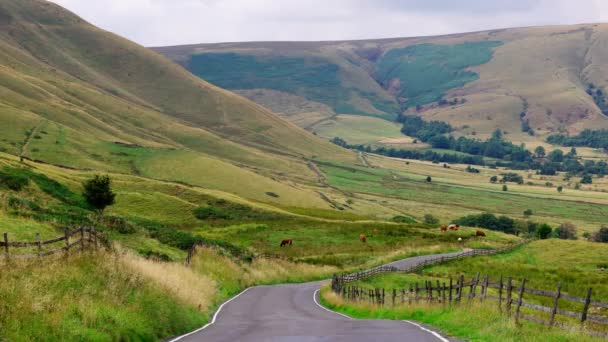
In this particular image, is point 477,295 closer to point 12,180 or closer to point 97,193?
point 12,180

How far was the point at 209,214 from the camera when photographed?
108250 millimetres

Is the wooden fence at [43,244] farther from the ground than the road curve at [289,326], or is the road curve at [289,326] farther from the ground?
the wooden fence at [43,244]

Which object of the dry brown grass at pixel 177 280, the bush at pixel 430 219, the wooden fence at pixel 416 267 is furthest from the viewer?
the bush at pixel 430 219

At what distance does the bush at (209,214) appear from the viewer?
10644cm

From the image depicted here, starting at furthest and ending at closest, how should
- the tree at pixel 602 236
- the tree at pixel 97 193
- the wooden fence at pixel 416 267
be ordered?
1. the tree at pixel 602 236
2. the tree at pixel 97 193
3. the wooden fence at pixel 416 267

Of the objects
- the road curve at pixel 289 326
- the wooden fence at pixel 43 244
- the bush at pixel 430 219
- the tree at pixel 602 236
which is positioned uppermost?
the tree at pixel 602 236

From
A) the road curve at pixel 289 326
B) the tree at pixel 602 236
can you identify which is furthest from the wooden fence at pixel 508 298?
the tree at pixel 602 236

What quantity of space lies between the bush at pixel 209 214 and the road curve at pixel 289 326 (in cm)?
6291

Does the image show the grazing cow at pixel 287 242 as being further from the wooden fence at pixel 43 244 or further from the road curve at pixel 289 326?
the wooden fence at pixel 43 244

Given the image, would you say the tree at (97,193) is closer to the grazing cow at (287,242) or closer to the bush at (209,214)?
the grazing cow at (287,242)

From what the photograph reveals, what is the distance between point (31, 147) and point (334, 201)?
76509 mm

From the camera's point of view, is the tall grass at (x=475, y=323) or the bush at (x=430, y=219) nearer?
the tall grass at (x=475, y=323)

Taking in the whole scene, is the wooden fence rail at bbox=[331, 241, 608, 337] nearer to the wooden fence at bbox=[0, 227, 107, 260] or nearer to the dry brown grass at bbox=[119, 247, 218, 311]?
the dry brown grass at bbox=[119, 247, 218, 311]

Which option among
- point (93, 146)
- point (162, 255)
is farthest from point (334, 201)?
point (162, 255)
